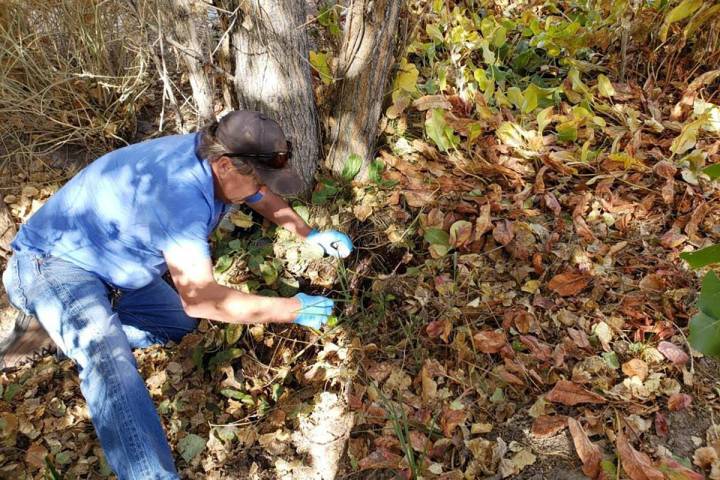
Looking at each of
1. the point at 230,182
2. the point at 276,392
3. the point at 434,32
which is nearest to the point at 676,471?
the point at 276,392

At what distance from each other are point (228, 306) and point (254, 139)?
0.59m

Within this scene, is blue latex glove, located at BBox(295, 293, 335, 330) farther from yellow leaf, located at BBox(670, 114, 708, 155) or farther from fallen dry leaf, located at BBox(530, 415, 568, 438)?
yellow leaf, located at BBox(670, 114, 708, 155)

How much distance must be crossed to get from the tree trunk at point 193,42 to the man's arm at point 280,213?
546 mm

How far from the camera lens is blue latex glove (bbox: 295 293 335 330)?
7.13ft

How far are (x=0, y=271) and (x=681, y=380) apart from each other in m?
3.19

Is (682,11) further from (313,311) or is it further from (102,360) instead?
(102,360)

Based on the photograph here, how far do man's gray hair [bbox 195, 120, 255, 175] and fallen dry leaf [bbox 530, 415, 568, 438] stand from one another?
1284 millimetres

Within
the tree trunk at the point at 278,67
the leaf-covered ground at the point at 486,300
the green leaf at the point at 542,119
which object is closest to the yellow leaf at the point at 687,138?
the leaf-covered ground at the point at 486,300

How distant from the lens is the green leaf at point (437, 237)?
2.37 m

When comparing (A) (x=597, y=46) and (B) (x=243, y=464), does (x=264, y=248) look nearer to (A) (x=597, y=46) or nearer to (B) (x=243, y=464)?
(B) (x=243, y=464)

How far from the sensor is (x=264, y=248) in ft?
8.69

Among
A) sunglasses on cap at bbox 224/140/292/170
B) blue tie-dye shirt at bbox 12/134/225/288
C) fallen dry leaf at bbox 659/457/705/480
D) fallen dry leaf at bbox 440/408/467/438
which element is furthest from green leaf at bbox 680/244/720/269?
blue tie-dye shirt at bbox 12/134/225/288

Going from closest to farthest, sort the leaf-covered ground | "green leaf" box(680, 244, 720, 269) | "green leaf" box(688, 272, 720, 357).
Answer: "green leaf" box(680, 244, 720, 269), "green leaf" box(688, 272, 720, 357), the leaf-covered ground

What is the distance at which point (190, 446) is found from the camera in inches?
86.7
